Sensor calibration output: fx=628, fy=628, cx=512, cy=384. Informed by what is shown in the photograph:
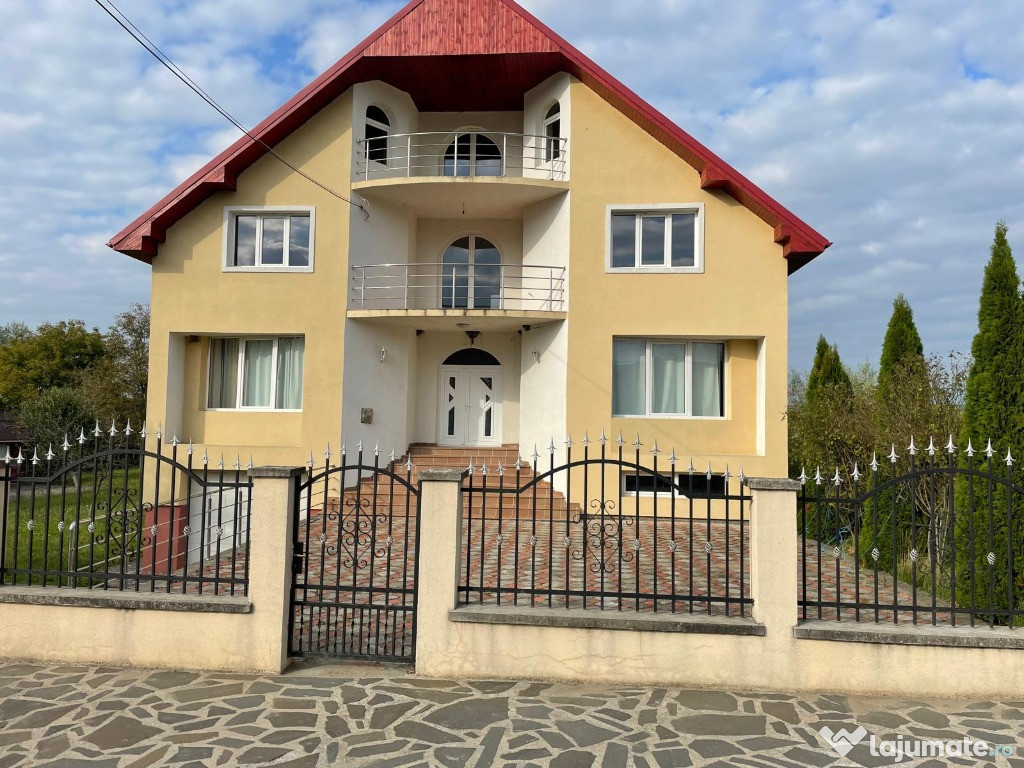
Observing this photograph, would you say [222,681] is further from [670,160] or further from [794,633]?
[670,160]

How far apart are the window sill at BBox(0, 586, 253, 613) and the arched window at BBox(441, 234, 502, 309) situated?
10396 mm

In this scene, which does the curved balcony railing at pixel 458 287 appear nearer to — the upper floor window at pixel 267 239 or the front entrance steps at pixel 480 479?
the upper floor window at pixel 267 239

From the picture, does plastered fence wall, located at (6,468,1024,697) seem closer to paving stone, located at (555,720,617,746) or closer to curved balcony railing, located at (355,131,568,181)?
paving stone, located at (555,720,617,746)

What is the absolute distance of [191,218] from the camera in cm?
1325

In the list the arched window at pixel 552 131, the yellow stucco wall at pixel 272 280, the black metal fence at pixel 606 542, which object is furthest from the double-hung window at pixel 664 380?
the yellow stucco wall at pixel 272 280

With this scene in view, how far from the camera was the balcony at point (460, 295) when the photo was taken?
42.9 ft

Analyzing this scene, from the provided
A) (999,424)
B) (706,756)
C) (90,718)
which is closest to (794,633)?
(706,756)

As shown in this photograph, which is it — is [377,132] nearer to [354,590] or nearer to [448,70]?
[448,70]

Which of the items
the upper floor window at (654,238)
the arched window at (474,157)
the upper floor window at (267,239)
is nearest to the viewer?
the upper floor window at (654,238)

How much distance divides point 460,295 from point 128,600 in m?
10.9

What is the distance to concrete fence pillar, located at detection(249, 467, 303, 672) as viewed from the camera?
510 cm

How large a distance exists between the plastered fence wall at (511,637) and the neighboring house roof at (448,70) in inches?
351

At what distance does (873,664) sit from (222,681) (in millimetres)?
5045

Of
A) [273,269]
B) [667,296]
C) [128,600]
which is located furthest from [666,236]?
[128,600]
